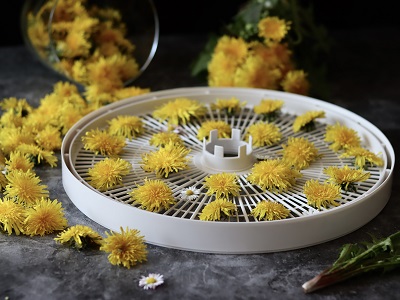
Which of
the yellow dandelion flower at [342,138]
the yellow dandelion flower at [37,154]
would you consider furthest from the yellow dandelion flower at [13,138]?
the yellow dandelion flower at [342,138]

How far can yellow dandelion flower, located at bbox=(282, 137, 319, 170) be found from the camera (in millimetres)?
1060

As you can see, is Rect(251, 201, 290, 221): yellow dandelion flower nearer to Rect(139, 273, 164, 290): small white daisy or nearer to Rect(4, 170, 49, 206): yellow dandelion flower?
Rect(139, 273, 164, 290): small white daisy

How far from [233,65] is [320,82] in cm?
19

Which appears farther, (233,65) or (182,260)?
(233,65)

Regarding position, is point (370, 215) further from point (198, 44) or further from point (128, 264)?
point (198, 44)

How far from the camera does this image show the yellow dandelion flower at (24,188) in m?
0.97

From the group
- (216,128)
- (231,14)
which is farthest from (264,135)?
(231,14)

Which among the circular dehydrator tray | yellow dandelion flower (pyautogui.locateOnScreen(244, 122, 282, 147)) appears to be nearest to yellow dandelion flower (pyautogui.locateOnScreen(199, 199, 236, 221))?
the circular dehydrator tray

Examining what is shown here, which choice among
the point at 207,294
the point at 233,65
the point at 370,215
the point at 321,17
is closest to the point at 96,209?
the point at 207,294

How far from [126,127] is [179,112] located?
98 mm

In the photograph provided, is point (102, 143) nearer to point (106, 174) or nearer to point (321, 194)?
point (106, 174)

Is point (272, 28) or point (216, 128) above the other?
point (272, 28)

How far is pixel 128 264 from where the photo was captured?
860 mm

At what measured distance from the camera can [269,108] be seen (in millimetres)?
1220
